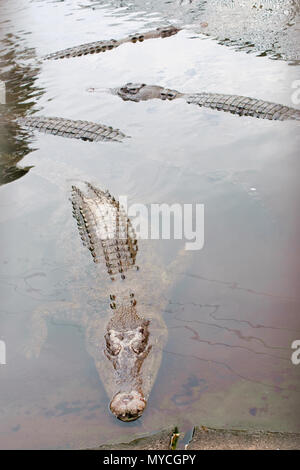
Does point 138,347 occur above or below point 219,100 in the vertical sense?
below

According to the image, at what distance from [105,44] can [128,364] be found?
30.0ft

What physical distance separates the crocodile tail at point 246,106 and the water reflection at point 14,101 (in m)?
2.99

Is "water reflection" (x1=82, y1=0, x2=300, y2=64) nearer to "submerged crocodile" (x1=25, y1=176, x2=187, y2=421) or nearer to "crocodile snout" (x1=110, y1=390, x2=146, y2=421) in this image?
"submerged crocodile" (x1=25, y1=176, x2=187, y2=421)

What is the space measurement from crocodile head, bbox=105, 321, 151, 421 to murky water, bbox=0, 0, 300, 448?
0.09 meters

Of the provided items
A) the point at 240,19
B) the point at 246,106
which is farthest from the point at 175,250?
the point at 240,19

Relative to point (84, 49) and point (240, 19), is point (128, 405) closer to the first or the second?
point (84, 49)

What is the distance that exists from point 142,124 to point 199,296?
4.13m

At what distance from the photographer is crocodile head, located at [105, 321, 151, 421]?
3043mm

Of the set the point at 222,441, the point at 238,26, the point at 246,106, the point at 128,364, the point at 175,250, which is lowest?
the point at 222,441

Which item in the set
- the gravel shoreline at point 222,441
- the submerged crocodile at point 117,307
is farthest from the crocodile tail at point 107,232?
the gravel shoreline at point 222,441

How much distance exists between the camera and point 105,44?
1073 centimetres

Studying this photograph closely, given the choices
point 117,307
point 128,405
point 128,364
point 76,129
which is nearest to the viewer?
point 128,405

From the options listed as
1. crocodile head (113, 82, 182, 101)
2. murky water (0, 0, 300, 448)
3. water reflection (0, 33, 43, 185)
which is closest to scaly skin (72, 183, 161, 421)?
murky water (0, 0, 300, 448)

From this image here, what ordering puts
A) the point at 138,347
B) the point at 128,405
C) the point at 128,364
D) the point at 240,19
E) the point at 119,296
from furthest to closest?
the point at 240,19
the point at 119,296
the point at 138,347
the point at 128,364
the point at 128,405
